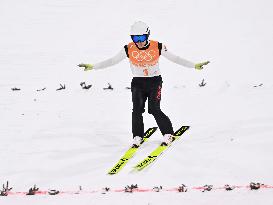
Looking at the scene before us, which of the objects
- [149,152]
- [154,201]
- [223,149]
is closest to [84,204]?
[154,201]

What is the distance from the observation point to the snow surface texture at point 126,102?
5906 millimetres

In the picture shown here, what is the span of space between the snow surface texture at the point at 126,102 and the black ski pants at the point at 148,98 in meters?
0.32

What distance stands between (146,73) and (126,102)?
368 cm

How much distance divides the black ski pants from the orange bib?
27cm

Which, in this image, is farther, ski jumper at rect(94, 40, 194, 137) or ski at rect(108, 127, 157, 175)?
ski jumper at rect(94, 40, 194, 137)

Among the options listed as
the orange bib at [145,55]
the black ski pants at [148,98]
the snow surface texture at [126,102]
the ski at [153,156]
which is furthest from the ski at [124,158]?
the orange bib at [145,55]

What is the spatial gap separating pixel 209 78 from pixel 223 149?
272 inches

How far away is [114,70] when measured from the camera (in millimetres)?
15109

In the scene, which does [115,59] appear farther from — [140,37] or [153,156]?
[153,156]

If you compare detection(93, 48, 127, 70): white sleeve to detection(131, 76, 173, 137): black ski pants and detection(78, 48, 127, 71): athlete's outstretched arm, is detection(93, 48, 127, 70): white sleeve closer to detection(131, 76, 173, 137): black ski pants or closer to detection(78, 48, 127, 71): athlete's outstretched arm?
detection(78, 48, 127, 71): athlete's outstretched arm

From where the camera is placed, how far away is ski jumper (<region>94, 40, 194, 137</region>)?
287 inches

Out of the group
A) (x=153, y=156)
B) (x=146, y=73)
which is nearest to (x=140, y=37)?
(x=146, y=73)

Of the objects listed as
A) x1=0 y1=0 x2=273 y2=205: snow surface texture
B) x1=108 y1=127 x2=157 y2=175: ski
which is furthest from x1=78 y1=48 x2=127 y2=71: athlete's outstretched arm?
x1=108 y1=127 x2=157 y2=175: ski

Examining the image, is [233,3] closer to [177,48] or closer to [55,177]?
[177,48]
